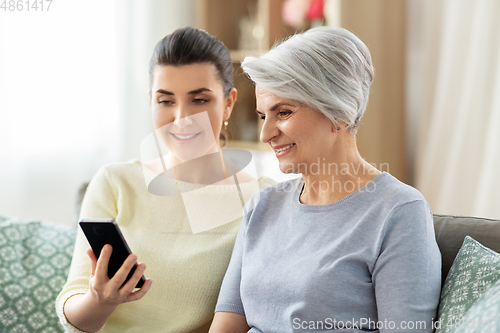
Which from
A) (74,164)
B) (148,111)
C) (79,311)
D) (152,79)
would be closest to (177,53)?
(152,79)

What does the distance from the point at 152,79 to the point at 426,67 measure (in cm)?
153

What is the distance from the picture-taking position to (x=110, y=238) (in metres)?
1.00

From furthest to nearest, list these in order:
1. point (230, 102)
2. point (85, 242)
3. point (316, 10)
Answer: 1. point (316, 10)
2. point (230, 102)
3. point (85, 242)

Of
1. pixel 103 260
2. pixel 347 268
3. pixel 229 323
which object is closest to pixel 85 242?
pixel 103 260

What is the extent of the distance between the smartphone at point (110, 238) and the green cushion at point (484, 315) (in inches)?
25.7

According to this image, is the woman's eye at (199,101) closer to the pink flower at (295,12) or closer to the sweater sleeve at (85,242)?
the sweater sleeve at (85,242)

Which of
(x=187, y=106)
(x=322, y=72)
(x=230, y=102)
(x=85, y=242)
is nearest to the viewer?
(x=322, y=72)

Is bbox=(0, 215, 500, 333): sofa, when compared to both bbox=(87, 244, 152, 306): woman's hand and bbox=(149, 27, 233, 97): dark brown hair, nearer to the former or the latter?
bbox=(87, 244, 152, 306): woman's hand

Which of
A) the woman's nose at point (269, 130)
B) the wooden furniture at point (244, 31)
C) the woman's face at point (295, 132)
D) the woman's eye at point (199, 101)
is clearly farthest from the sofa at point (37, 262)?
the wooden furniture at point (244, 31)

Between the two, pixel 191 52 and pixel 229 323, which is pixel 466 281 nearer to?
pixel 229 323

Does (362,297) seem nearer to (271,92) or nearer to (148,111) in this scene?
(271,92)

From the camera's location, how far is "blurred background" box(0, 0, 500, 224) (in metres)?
2.18

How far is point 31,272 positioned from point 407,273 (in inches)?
42.7

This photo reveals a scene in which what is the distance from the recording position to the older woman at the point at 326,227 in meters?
0.96
